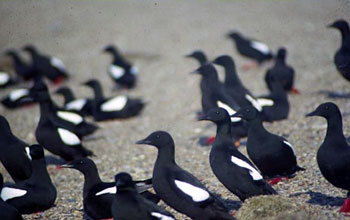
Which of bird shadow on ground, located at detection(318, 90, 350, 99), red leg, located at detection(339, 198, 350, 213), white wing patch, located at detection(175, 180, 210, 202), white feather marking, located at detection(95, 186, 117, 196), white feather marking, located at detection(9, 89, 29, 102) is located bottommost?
red leg, located at detection(339, 198, 350, 213)

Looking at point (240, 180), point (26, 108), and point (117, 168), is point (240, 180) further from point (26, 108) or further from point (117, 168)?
point (26, 108)

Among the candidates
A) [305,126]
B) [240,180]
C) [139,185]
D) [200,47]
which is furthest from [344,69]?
[200,47]

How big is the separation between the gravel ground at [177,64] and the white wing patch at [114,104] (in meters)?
0.37

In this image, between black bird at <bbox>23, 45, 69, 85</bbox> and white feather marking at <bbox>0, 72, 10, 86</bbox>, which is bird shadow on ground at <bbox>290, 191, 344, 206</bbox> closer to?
black bird at <bbox>23, 45, 69, 85</bbox>

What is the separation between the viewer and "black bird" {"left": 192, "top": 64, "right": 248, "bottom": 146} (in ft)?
32.3

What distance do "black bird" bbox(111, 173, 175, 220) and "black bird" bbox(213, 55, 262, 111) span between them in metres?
4.80

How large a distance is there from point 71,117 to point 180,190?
5.23 m

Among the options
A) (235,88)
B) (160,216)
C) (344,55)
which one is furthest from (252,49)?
(160,216)

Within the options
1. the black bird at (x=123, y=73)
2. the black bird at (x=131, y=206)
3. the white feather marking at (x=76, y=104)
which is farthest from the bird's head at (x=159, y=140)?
the black bird at (x=123, y=73)

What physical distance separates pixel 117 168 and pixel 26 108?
18.5ft

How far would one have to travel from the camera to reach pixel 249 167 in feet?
22.1

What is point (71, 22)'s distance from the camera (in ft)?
68.9

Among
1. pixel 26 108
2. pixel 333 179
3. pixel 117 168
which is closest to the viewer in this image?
pixel 333 179

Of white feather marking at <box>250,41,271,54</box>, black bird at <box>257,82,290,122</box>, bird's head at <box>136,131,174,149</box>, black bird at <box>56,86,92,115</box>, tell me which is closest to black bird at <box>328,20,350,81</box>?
black bird at <box>257,82,290,122</box>
